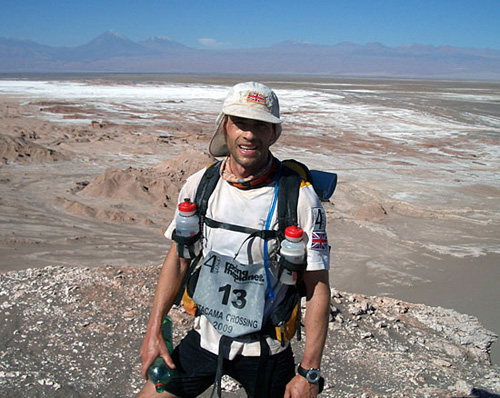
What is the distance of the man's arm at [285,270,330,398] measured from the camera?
176 centimetres

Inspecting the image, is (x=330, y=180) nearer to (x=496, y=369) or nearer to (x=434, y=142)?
Result: (x=496, y=369)

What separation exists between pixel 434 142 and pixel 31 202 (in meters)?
14.1

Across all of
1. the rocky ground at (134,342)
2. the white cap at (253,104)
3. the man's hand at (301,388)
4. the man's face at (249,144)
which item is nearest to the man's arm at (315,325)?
the man's hand at (301,388)

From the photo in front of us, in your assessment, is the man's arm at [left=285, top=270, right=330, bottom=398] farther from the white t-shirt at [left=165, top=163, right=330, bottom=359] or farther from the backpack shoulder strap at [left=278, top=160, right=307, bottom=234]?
the backpack shoulder strap at [left=278, top=160, right=307, bottom=234]

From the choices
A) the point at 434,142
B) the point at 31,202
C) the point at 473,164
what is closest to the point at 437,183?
the point at 473,164

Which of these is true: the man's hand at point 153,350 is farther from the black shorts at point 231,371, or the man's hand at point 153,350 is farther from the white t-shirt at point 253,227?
→ the white t-shirt at point 253,227

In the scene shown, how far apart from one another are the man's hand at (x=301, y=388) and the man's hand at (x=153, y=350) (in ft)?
1.62

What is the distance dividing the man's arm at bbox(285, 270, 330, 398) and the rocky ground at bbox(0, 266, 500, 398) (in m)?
1.35

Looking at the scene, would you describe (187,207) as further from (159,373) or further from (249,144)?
(159,373)

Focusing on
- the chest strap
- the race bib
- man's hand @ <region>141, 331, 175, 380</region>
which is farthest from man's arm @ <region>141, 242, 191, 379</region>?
the chest strap

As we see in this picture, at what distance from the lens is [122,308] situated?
13.0ft

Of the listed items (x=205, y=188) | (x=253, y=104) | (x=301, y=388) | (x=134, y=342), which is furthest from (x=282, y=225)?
(x=134, y=342)

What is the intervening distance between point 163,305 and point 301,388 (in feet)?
2.16

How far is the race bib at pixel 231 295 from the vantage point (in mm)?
1811
